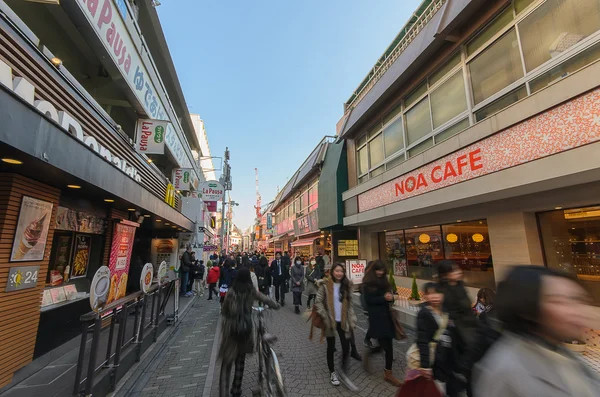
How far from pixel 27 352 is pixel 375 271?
5855 millimetres

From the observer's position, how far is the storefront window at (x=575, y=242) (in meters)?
5.44

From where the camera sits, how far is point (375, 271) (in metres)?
4.27

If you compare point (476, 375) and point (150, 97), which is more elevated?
point (150, 97)

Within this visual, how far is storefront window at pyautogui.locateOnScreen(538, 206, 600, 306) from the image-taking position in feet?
17.9

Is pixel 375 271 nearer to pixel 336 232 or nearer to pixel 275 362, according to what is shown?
pixel 275 362

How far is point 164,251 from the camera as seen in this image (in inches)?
603

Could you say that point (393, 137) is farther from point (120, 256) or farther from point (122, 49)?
point (120, 256)

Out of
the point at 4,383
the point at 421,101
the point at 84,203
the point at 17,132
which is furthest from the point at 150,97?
the point at 421,101

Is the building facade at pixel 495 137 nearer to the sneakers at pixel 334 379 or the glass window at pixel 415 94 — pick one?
the glass window at pixel 415 94

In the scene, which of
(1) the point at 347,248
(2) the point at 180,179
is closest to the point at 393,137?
(1) the point at 347,248

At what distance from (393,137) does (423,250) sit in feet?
14.3

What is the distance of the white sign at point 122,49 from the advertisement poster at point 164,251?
7.46 meters

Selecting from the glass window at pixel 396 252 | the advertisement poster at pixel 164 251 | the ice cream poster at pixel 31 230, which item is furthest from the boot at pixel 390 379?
the advertisement poster at pixel 164 251

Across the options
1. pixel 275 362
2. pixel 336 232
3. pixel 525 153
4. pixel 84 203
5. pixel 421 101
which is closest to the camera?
pixel 275 362
